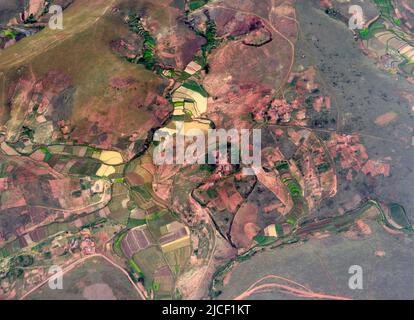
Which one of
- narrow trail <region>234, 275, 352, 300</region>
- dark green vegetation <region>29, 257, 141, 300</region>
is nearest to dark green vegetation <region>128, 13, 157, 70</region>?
dark green vegetation <region>29, 257, 141, 300</region>

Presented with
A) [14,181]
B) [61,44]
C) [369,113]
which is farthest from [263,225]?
[61,44]

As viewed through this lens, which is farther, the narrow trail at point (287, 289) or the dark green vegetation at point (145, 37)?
the dark green vegetation at point (145, 37)

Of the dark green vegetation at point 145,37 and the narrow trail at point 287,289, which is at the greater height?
the dark green vegetation at point 145,37

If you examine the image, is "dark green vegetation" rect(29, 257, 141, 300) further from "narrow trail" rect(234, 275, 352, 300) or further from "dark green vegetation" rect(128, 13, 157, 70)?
"dark green vegetation" rect(128, 13, 157, 70)

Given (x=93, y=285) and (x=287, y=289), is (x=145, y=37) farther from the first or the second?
(x=287, y=289)

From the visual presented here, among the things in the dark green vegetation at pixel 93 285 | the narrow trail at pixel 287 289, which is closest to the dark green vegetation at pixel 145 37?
the dark green vegetation at pixel 93 285

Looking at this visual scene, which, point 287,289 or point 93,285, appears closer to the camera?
point 93,285

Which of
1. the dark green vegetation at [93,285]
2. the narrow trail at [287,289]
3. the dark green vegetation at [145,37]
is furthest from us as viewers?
the dark green vegetation at [145,37]

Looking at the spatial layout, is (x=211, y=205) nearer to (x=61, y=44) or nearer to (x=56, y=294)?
(x=56, y=294)

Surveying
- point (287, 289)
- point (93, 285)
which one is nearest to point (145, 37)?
point (93, 285)

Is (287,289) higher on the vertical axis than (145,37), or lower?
lower

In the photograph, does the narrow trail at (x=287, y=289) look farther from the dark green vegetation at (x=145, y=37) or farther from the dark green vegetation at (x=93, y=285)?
the dark green vegetation at (x=145, y=37)
